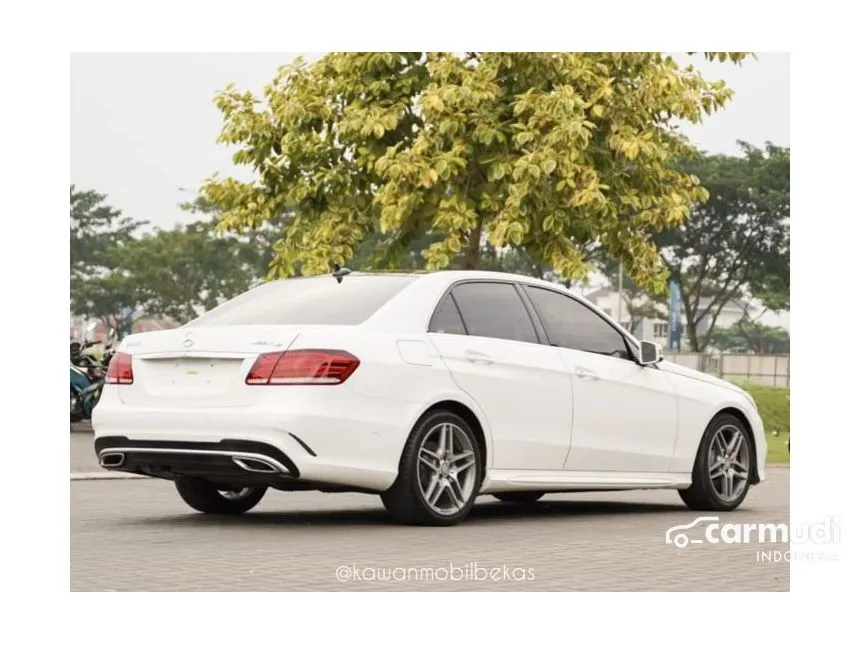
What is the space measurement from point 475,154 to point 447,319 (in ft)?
29.7

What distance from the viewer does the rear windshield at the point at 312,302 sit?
10.1 metres

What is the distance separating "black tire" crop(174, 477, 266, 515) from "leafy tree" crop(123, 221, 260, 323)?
3590cm

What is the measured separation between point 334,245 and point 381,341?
35.7 ft

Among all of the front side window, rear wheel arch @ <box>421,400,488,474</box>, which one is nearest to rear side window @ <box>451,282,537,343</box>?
the front side window

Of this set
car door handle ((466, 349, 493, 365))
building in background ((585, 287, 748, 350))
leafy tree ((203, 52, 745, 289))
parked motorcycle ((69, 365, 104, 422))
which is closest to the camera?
car door handle ((466, 349, 493, 365))

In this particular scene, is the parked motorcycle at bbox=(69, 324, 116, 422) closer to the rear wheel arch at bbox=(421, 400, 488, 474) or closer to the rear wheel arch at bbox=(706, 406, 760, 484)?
the rear wheel arch at bbox=(706, 406, 760, 484)

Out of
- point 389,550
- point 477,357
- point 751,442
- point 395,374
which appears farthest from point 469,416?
point 751,442

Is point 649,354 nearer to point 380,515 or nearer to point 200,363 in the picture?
point 380,515

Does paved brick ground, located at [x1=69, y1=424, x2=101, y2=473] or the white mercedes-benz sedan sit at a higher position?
the white mercedes-benz sedan

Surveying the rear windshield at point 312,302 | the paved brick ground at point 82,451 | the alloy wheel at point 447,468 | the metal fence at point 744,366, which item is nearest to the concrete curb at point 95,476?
the paved brick ground at point 82,451

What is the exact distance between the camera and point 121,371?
10.2m

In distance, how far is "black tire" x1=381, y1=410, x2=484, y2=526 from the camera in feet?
32.3
